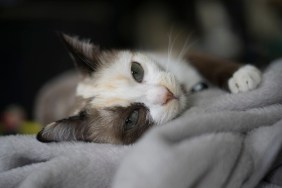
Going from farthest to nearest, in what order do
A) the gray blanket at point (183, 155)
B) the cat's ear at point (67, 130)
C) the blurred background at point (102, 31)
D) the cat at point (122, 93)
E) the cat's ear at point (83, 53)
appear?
the blurred background at point (102, 31) < the cat's ear at point (83, 53) < the cat at point (122, 93) < the cat's ear at point (67, 130) < the gray blanket at point (183, 155)

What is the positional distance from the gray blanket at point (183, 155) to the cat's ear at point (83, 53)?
320 mm

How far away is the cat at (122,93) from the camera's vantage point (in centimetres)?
84

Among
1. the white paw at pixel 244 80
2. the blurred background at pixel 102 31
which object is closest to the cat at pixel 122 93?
the white paw at pixel 244 80

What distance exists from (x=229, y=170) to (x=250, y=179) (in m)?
0.05

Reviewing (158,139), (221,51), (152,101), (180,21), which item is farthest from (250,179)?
(180,21)

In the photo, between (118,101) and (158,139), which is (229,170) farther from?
(118,101)

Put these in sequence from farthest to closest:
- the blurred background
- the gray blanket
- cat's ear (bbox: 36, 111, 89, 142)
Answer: the blurred background < cat's ear (bbox: 36, 111, 89, 142) < the gray blanket

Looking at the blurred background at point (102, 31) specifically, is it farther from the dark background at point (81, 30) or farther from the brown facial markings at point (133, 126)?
the brown facial markings at point (133, 126)

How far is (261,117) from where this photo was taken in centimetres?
65

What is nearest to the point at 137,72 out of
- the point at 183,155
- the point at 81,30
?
the point at 183,155

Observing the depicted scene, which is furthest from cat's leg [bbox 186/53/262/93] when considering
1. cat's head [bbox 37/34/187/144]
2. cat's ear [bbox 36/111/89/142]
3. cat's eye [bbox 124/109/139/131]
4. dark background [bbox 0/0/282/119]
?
dark background [bbox 0/0/282/119]

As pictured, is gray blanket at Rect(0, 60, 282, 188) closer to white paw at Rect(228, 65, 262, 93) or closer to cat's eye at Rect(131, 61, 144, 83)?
white paw at Rect(228, 65, 262, 93)

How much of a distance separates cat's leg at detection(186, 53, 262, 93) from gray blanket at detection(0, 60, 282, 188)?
6cm

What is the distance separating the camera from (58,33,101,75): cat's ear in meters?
0.98
